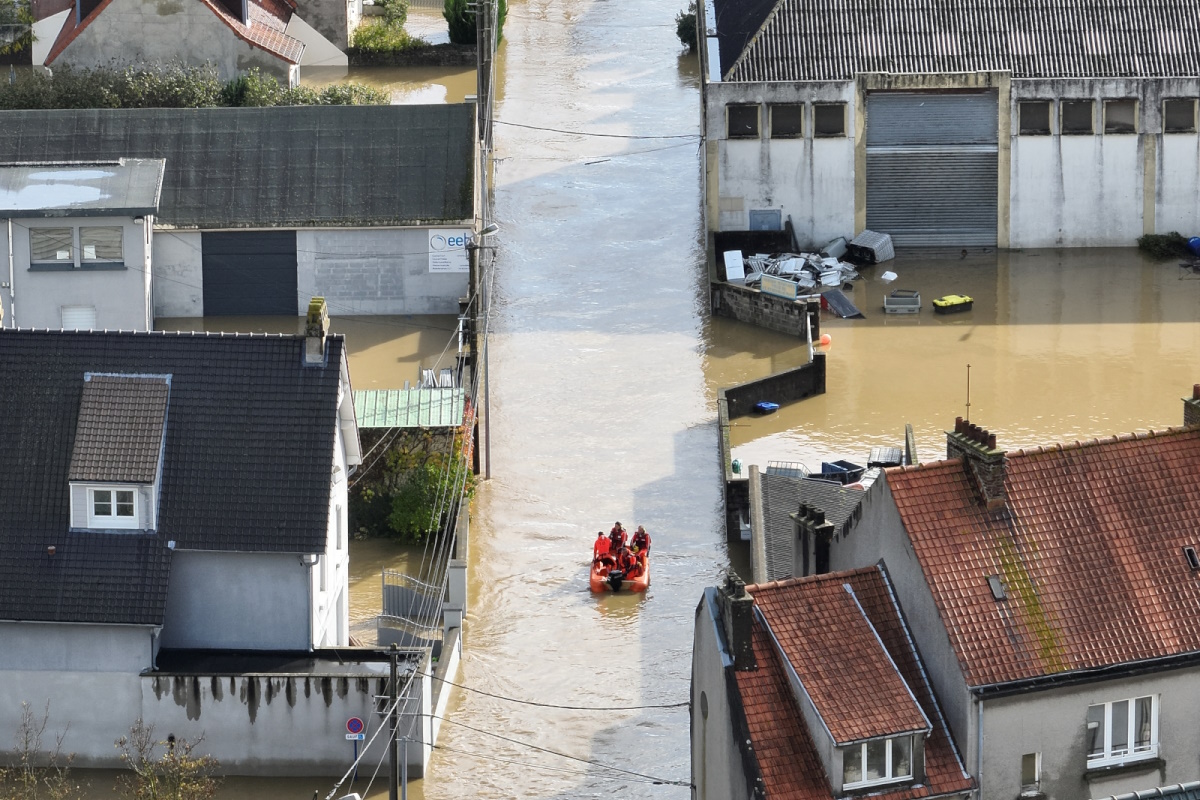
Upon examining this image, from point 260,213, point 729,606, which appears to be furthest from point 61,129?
point 729,606

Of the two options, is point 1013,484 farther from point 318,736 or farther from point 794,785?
point 318,736

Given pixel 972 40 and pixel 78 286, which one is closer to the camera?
pixel 78 286

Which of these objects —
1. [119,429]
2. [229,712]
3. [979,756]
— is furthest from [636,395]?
[979,756]

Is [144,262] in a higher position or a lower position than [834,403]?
higher

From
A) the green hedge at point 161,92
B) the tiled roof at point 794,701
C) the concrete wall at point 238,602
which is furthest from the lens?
the green hedge at point 161,92

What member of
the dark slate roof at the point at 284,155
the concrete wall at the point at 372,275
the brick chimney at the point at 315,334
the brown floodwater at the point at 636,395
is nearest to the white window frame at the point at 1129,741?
the brown floodwater at the point at 636,395

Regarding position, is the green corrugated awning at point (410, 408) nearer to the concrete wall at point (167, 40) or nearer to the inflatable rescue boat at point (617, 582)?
the inflatable rescue boat at point (617, 582)

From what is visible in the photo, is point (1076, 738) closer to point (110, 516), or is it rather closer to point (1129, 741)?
point (1129, 741)
